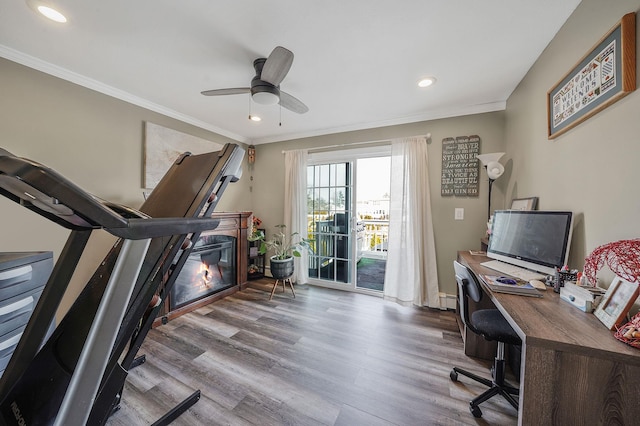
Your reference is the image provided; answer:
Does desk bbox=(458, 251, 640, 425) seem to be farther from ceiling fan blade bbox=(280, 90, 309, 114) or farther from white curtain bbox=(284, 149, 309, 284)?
white curtain bbox=(284, 149, 309, 284)

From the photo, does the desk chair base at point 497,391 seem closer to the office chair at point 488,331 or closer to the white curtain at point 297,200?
the office chair at point 488,331

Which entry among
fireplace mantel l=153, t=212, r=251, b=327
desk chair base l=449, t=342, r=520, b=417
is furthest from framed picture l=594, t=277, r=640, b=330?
fireplace mantel l=153, t=212, r=251, b=327

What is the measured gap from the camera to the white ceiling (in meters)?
1.38

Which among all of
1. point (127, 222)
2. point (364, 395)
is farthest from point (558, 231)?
point (127, 222)

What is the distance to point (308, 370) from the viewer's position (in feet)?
5.81

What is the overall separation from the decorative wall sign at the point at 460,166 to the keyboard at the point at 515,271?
1.10 meters

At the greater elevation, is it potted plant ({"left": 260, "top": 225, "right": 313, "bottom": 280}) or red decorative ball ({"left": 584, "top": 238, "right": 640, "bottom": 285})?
red decorative ball ({"left": 584, "top": 238, "right": 640, "bottom": 285})

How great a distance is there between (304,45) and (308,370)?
244 cm

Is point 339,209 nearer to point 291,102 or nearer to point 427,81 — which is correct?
point 291,102

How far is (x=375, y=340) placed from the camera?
7.09 ft

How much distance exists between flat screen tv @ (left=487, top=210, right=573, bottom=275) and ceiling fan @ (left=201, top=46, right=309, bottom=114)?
77.8 inches

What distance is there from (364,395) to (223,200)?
305 cm

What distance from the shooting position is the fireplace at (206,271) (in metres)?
2.70

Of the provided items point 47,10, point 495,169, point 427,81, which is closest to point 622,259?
point 495,169
